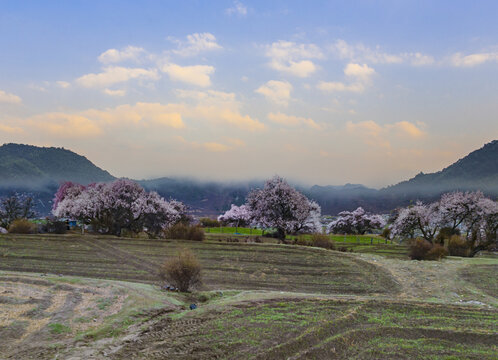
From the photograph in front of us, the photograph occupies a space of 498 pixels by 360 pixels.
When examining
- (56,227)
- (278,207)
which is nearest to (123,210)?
(56,227)

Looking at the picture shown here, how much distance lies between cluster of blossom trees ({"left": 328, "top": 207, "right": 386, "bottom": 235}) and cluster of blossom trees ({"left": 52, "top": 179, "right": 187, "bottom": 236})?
41930 mm

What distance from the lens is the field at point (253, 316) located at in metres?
9.19

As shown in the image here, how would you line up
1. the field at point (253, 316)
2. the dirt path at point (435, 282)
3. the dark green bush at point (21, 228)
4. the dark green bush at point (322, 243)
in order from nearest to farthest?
the field at point (253, 316), the dirt path at point (435, 282), the dark green bush at point (322, 243), the dark green bush at point (21, 228)

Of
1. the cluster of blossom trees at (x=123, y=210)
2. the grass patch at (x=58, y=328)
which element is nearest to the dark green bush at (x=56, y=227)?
the cluster of blossom trees at (x=123, y=210)

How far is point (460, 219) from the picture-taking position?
39.6m

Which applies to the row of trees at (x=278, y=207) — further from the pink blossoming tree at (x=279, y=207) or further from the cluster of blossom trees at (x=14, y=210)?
the cluster of blossom trees at (x=14, y=210)

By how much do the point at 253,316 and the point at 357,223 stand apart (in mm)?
68509

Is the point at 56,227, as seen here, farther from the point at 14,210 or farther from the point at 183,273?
the point at 183,273

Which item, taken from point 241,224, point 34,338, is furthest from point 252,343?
point 241,224

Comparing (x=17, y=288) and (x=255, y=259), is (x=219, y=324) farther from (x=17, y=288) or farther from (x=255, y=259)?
(x=255, y=259)

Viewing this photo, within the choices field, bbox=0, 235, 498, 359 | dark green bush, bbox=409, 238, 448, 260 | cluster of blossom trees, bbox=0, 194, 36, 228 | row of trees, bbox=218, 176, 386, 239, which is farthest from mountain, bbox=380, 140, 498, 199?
cluster of blossom trees, bbox=0, 194, 36, 228

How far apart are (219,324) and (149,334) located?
2.14 m

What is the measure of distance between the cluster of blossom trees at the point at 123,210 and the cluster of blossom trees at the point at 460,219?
31.2 meters

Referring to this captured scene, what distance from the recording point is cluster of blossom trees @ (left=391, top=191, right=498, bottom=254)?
3778cm
